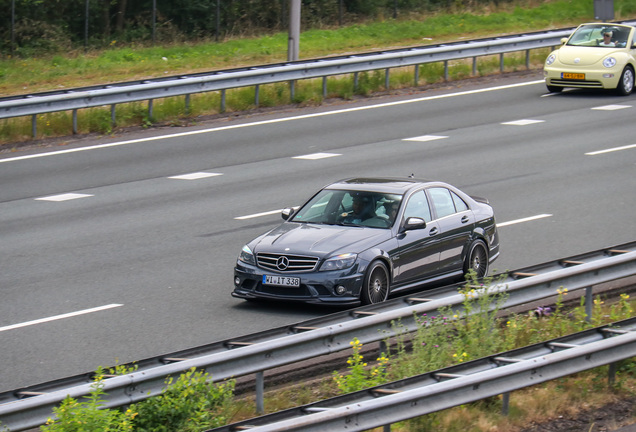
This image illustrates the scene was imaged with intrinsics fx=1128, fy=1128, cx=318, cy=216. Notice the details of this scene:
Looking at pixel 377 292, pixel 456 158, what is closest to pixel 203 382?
pixel 377 292

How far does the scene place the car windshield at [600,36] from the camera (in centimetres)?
2694

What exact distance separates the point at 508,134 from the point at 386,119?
2.84m

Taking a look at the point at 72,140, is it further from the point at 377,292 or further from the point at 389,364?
the point at 389,364

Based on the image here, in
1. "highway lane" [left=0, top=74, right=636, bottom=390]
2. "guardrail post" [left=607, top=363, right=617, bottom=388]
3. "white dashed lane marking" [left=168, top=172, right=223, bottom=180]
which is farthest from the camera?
"white dashed lane marking" [left=168, top=172, right=223, bottom=180]

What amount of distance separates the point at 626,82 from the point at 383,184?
51.2 feet

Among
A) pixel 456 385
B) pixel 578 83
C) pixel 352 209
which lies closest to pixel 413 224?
pixel 352 209

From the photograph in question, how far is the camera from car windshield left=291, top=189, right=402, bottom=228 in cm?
1264

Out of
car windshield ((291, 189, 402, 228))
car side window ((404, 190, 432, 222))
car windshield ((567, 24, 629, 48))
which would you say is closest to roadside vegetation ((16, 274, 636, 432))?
car windshield ((291, 189, 402, 228))

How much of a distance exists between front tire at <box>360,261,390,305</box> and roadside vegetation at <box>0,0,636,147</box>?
12240 mm

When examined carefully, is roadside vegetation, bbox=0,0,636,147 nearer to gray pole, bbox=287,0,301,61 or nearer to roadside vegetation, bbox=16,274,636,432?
gray pole, bbox=287,0,301,61

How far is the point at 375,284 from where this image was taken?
11992 millimetres

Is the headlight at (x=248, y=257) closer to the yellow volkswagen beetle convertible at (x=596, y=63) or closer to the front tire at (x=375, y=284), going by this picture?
the front tire at (x=375, y=284)

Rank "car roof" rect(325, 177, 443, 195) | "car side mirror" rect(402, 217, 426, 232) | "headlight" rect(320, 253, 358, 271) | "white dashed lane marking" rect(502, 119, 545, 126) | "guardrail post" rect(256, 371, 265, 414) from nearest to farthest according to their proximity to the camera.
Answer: "guardrail post" rect(256, 371, 265, 414) < "headlight" rect(320, 253, 358, 271) < "car side mirror" rect(402, 217, 426, 232) < "car roof" rect(325, 177, 443, 195) < "white dashed lane marking" rect(502, 119, 545, 126)

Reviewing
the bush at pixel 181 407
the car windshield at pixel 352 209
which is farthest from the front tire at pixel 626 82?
the bush at pixel 181 407
